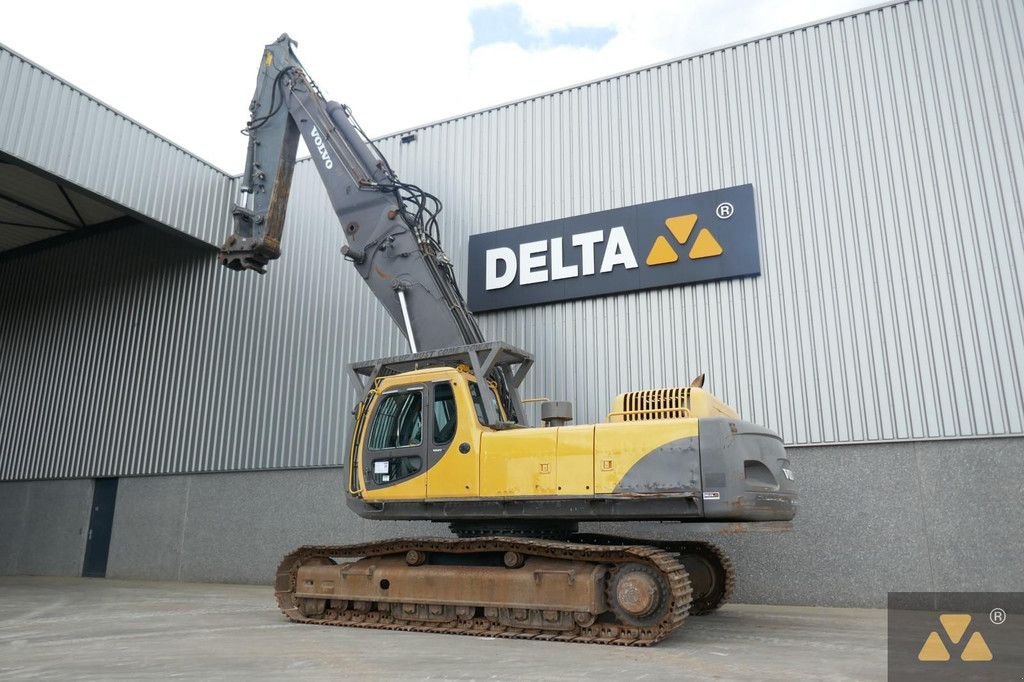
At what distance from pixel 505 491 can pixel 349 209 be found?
5213mm

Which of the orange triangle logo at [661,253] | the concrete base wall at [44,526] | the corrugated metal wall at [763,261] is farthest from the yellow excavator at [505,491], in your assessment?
the concrete base wall at [44,526]

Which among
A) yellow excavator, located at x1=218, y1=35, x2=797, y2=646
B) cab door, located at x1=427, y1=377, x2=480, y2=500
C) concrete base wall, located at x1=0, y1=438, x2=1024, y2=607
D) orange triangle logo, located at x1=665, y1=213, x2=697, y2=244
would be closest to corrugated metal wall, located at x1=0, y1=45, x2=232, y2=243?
yellow excavator, located at x1=218, y1=35, x2=797, y2=646

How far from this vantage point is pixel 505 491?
299 inches

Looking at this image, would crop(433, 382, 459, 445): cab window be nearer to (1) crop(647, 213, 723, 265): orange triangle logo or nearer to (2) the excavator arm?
(2) the excavator arm

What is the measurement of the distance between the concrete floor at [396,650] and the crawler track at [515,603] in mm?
223

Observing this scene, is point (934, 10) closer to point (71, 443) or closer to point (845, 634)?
point (845, 634)

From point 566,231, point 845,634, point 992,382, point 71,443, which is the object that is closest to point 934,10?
point 992,382

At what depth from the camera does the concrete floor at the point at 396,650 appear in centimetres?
554

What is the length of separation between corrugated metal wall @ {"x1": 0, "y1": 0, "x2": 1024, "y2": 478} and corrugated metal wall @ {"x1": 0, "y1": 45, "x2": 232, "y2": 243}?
1139mm

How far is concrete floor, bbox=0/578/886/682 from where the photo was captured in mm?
5543

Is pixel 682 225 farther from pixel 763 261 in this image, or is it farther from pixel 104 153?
pixel 104 153

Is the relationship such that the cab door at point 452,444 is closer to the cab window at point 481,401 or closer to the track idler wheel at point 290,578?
the cab window at point 481,401

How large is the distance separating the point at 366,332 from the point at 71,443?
9427 mm

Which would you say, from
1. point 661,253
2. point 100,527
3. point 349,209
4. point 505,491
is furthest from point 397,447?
point 100,527
